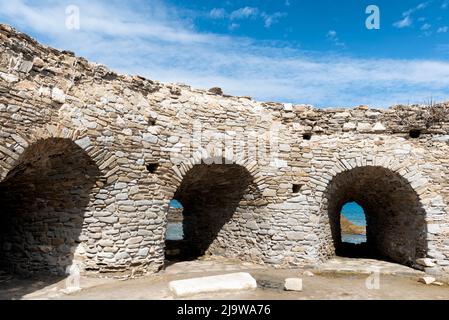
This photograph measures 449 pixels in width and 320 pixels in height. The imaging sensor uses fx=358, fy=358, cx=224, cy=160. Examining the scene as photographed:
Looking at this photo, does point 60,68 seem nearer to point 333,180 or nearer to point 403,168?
point 333,180

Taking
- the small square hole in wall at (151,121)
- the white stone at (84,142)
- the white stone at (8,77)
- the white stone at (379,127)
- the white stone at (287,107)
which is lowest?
the white stone at (84,142)

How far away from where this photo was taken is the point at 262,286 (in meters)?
7.57

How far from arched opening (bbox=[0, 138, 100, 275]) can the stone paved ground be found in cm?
59

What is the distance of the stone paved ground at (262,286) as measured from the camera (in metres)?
6.83

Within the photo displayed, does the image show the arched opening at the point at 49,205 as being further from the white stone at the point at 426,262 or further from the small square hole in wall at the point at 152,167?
the white stone at the point at 426,262

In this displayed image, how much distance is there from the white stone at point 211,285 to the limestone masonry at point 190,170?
6.63 feet

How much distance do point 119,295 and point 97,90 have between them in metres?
4.54

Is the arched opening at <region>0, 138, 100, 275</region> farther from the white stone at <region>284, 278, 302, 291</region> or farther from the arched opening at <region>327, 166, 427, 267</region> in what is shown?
the arched opening at <region>327, 166, 427, 267</region>

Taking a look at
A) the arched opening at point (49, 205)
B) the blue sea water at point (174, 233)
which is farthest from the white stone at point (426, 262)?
the blue sea water at point (174, 233)

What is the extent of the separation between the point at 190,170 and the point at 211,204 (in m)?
2.09

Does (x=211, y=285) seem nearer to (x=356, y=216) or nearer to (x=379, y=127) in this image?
(x=379, y=127)

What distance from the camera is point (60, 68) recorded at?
304 inches

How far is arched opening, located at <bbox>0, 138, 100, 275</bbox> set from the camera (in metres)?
7.89
